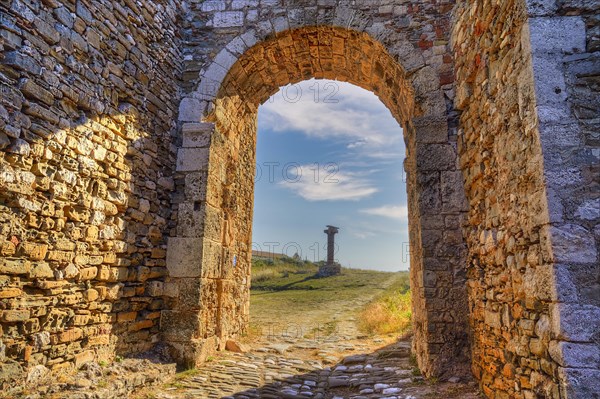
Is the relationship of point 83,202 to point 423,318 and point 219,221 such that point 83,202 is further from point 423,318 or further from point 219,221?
point 423,318

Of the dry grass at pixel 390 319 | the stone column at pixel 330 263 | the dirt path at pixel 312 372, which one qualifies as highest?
the stone column at pixel 330 263

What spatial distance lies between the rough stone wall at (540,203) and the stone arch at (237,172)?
0.86 m

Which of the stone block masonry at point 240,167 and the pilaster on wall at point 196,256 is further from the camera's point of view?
the pilaster on wall at point 196,256

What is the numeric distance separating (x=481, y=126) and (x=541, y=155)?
1.51 meters

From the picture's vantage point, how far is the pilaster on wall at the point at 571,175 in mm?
2365

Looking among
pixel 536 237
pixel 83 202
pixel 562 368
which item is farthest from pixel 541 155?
pixel 83 202

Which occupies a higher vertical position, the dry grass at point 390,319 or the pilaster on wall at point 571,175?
the pilaster on wall at point 571,175

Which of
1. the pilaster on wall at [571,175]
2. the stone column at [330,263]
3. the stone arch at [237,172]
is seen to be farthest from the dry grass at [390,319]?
the stone column at [330,263]

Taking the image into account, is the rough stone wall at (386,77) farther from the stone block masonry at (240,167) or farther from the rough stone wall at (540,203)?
the rough stone wall at (540,203)

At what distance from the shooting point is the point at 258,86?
6.67 meters

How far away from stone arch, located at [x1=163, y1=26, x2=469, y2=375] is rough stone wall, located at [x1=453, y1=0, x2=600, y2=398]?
86 cm

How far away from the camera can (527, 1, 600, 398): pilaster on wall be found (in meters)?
2.37

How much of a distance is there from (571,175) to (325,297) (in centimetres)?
1097

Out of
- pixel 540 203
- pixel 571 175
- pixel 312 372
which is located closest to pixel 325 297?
pixel 312 372
